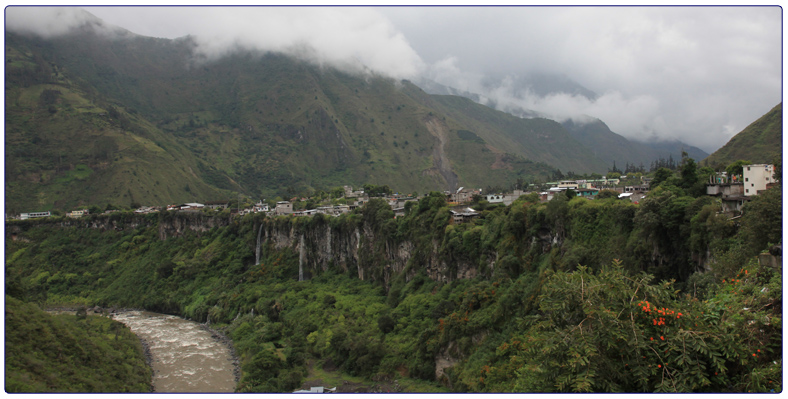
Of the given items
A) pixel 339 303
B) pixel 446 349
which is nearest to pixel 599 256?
pixel 446 349

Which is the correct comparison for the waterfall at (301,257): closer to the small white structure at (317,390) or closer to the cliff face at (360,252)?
the cliff face at (360,252)

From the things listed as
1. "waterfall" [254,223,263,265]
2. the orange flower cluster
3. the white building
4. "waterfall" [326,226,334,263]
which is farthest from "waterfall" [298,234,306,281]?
the orange flower cluster

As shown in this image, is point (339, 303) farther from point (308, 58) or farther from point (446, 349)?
point (308, 58)

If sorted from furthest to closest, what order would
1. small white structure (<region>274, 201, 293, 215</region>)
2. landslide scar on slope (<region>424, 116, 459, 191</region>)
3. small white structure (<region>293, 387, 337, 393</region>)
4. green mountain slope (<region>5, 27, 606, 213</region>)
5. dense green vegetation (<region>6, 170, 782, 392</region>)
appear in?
1. landslide scar on slope (<region>424, 116, 459, 191</region>)
2. green mountain slope (<region>5, 27, 606, 213</region>)
3. small white structure (<region>274, 201, 293, 215</region>)
4. small white structure (<region>293, 387, 337, 393</region>)
5. dense green vegetation (<region>6, 170, 782, 392</region>)

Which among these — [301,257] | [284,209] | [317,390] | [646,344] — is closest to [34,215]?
[284,209]

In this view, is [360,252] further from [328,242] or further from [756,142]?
[756,142]

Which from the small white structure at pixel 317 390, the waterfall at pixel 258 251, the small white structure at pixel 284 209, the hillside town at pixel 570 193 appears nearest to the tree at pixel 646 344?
the hillside town at pixel 570 193

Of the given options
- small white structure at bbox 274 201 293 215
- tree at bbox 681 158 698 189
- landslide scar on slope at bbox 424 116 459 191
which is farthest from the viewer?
landslide scar on slope at bbox 424 116 459 191

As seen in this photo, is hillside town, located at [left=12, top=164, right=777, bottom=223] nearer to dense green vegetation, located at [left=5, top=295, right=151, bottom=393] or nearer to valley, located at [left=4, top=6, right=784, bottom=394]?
valley, located at [left=4, top=6, right=784, bottom=394]
